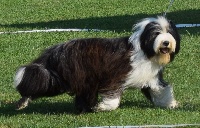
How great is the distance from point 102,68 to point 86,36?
672 centimetres

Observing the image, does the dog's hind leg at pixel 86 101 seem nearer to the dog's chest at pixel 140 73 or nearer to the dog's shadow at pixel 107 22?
the dog's chest at pixel 140 73

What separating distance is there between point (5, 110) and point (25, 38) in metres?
6.04

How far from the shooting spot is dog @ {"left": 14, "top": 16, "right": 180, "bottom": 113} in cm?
1012

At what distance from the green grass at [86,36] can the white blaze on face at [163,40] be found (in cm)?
84

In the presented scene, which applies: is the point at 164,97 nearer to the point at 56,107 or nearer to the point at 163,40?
the point at 163,40

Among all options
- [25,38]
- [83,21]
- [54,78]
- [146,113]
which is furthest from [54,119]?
[83,21]

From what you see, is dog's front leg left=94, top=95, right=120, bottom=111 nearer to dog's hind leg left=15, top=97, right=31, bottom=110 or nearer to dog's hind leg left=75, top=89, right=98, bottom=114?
dog's hind leg left=75, top=89, right=98, bottom=114

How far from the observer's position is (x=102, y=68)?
400 inches

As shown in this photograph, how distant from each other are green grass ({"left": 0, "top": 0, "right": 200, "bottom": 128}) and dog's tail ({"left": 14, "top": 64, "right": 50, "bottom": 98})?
34cm

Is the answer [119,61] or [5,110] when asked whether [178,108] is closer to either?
[119,61]

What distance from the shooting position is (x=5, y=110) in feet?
35.5

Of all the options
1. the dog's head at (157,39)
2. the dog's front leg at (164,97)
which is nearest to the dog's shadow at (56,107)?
the dog's front leg at (164,97)

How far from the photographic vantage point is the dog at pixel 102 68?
33.2 feet

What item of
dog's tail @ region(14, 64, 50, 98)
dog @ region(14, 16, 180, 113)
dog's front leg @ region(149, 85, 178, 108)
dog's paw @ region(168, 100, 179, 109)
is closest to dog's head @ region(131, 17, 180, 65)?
dog @ region(14, 16, 180, 113)
